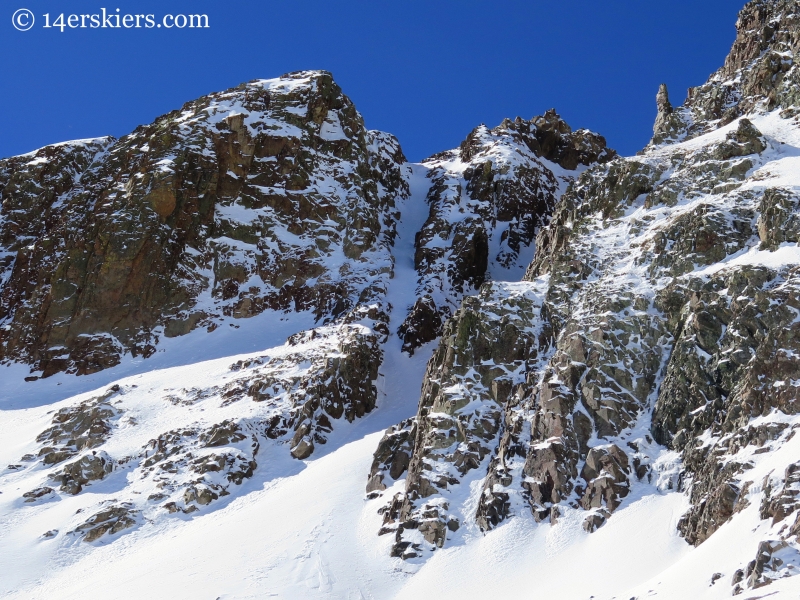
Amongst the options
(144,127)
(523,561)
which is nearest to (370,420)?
(523,561)

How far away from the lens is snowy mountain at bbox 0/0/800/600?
127 ft

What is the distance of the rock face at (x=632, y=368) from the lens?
123ft

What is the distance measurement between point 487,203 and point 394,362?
97.9 ft

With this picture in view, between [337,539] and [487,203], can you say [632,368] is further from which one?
[487,203]

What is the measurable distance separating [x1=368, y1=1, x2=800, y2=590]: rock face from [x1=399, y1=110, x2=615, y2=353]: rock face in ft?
49.8

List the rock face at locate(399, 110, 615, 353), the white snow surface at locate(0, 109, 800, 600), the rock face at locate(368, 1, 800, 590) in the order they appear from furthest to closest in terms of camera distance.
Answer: the rock face at locate(399, 110, 615, 353) < the rock face at locate(368, 1, 800, 590) < the white snow surface at locate(0, 109, 800, 600)

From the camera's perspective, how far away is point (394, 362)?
6284cm

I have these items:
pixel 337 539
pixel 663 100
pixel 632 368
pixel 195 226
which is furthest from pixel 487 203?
pixel 337 539

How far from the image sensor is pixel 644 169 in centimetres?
5809

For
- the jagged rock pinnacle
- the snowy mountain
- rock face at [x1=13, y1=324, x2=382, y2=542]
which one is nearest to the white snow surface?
the snowy mountain

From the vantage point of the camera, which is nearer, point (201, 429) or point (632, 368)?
point (632, 368)

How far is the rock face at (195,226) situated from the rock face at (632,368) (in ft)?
69.9

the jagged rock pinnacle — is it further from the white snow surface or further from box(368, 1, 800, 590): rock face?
box(368, 1, 800, 590): rock face

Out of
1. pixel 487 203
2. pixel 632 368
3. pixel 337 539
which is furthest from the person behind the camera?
pixel 487 203
